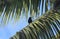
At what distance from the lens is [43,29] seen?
4.78 metres

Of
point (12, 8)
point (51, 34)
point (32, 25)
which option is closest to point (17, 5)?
point (12, 8)

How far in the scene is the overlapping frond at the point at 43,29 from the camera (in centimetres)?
468

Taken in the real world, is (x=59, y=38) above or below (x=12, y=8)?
below

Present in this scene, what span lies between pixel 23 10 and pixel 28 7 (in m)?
0.10

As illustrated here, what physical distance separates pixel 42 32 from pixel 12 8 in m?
0.64

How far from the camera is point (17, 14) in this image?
16.0 ft

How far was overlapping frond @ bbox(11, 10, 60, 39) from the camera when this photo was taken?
4.68 meters

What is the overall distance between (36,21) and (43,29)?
Result: 0.66ft

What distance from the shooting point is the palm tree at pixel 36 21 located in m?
4.70

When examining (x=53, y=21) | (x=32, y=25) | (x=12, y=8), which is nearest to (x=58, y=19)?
(x=53, y=21)

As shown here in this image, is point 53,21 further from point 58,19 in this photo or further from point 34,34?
point 34,34

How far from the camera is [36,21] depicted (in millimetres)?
4891

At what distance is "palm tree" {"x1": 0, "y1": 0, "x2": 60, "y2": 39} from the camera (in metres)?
4.70

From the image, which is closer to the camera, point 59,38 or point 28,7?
point 59,38
